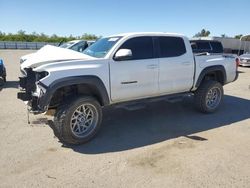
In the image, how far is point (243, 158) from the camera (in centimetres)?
427

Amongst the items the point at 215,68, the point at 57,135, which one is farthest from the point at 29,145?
the point at 215,68

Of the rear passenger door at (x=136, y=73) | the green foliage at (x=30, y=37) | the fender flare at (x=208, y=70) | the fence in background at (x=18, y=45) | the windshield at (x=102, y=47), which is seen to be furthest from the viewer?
the green foliage at (x=30, y=37)

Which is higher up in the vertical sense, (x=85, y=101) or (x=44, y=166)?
(x=85, y=101)

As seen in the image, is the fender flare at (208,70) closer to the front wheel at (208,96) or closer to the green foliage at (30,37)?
the front wheel at (208,96)

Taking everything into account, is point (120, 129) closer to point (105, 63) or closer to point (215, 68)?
point (105, 63)

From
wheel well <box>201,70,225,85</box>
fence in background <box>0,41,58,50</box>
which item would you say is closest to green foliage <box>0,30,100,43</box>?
fence in background <box>0,41,58,50</box>

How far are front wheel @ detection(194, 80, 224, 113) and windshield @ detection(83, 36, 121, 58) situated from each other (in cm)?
261

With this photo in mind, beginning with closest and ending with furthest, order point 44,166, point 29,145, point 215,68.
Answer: point 44,166 < point 29,145 < point 215,68

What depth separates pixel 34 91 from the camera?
477 centimetres

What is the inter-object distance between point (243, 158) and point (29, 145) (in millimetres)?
3623

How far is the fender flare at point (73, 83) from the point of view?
14.3ft

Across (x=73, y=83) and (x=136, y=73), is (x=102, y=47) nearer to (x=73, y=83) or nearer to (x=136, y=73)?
(x=136, y=73)

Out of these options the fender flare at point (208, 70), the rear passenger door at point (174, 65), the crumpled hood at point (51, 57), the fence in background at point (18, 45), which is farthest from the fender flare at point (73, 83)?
the fence in background at point (18, 45)

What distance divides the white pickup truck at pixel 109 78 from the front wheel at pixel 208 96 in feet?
0.08
